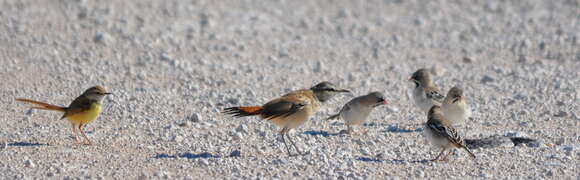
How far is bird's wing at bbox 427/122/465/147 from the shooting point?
10.0 meters

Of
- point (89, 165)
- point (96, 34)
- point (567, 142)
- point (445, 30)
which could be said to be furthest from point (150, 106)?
point (445, 30)

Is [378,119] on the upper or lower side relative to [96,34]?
lower

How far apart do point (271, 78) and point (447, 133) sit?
223 inches

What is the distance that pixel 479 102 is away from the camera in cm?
1392

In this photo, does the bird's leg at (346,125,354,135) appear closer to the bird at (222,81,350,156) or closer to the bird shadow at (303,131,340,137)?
the bird shadow at (303,131,340,137)

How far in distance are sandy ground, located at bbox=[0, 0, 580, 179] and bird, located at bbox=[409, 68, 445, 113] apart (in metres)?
0.31

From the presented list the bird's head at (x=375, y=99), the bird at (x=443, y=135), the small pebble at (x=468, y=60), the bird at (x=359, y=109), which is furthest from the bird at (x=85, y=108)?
the small pebble at (x=468, y=60)

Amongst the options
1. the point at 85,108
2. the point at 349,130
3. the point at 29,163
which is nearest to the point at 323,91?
the point at 349,130

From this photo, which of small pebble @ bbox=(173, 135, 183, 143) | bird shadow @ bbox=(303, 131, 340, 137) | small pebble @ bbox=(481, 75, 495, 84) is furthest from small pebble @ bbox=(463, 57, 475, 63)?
small pebble @ bbox=(173, 135, 183, 143)

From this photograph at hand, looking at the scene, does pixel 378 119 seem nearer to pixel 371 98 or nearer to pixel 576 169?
pixel 371 98

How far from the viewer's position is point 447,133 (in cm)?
1009

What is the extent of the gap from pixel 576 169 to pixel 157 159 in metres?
4.68

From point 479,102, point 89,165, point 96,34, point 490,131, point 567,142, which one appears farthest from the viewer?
point 96,34

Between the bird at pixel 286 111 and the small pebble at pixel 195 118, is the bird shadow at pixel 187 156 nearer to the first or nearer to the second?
the bird at pixel 286 111
